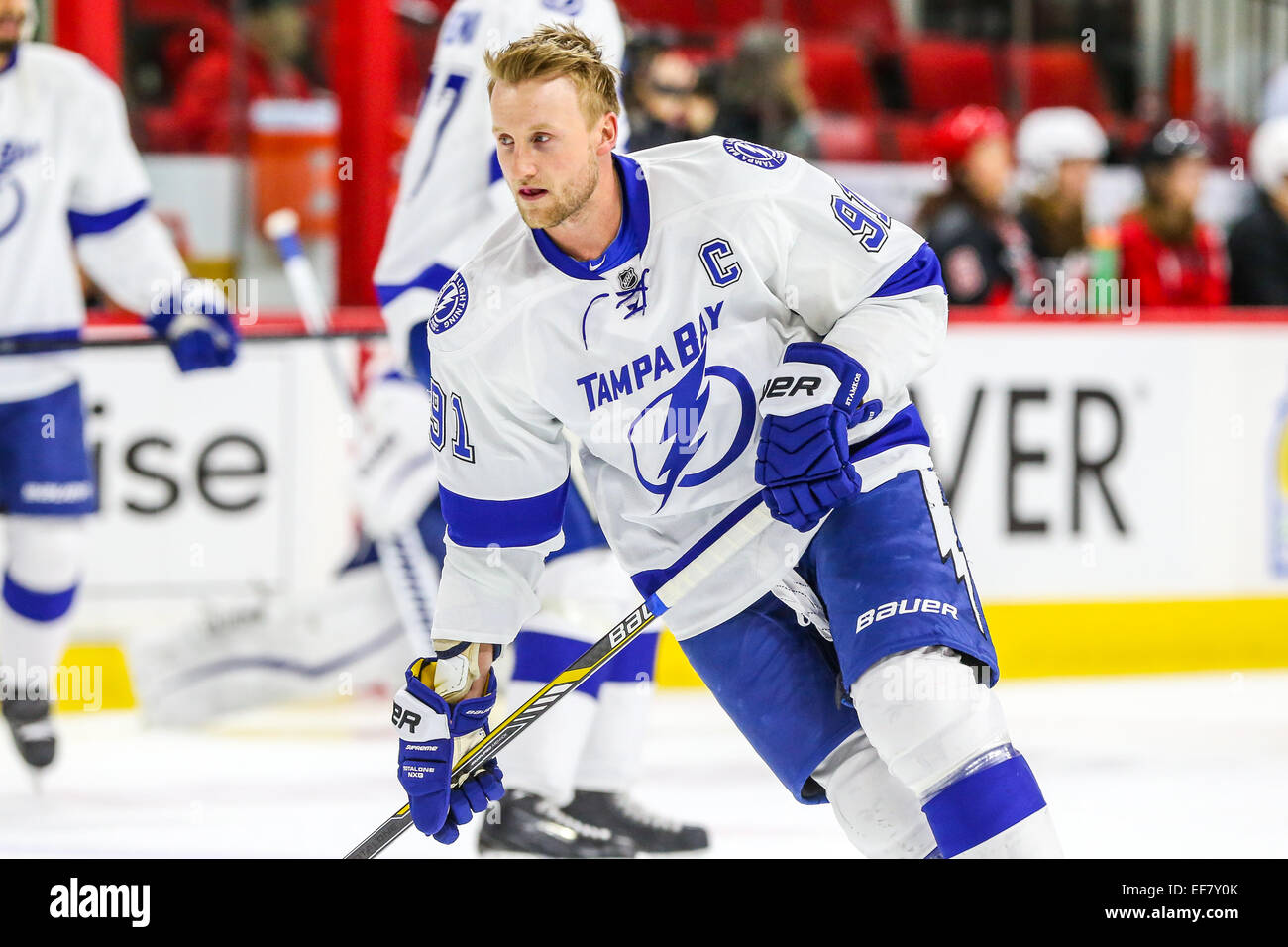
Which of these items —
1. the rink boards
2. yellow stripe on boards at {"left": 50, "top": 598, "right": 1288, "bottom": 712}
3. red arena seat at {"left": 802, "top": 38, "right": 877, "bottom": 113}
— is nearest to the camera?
the rink boards

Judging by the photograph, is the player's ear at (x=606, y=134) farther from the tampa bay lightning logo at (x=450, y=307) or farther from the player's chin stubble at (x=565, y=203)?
the tampa bay lightning logo at (x=450, y=307)

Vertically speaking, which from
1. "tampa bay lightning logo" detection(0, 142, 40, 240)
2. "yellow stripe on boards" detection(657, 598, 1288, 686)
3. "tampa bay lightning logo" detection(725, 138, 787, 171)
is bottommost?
"yellow stripe on boards" detection(657, 598, 1288, 686)

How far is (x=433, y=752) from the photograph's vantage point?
6.97ft

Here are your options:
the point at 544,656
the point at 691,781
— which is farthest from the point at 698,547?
the point at 691,781

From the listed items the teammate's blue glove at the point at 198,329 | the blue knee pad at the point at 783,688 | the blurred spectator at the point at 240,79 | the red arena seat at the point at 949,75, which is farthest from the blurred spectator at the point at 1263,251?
the blue knee pad at the point at 783,688

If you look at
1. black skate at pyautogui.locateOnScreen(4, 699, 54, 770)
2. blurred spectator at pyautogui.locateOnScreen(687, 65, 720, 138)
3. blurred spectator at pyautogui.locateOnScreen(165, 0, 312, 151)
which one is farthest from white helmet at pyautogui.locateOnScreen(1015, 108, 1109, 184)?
black skate at pyautogui.locateOnScreen(4, 699, 54, 770)

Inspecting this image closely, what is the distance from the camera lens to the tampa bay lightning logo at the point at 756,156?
2166 mm

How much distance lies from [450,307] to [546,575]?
1024mm

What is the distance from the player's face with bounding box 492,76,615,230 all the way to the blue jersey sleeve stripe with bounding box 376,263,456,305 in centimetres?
102

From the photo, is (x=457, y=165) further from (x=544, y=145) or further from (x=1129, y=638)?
(x=1129, y=638)

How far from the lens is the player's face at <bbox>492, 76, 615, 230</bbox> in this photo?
202cm

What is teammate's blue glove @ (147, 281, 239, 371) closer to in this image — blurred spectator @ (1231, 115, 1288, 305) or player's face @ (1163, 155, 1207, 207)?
player's face @ (1163, 155, 1207, 207)
